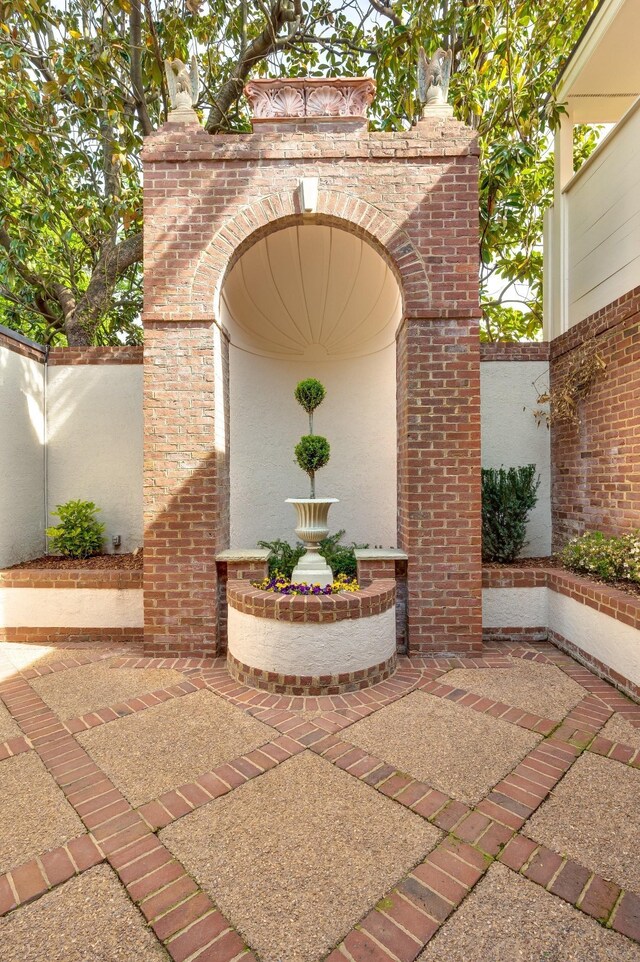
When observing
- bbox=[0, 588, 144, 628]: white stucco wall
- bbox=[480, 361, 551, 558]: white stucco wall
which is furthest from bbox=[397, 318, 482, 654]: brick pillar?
bbox=[0, 588, 144, 628]: white stucco wall

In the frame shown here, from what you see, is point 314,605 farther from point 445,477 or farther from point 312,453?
point 445,477

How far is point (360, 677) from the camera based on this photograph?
128 inches

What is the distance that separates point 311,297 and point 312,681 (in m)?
4.19

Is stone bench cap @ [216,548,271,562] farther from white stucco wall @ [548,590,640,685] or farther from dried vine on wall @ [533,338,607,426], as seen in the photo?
dried vine on wall @ [533,338,607,426]

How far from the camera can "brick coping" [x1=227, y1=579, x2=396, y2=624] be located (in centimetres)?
320

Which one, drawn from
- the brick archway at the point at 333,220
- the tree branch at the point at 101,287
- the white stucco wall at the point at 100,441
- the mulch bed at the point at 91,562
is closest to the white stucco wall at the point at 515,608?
the brick archway at the point at 333,220

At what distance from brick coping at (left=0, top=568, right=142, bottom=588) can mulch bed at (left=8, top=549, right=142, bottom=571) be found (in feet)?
0.70

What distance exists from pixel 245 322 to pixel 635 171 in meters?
3.99

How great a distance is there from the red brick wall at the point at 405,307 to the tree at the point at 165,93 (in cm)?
159

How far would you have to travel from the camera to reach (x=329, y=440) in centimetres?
580

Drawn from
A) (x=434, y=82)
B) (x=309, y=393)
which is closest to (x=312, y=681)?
(x=309, y=393)

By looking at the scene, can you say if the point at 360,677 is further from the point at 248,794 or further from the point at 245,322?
the point at 245,322

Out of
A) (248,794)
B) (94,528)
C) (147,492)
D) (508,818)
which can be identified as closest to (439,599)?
(508,818)

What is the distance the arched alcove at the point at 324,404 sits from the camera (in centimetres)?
532
